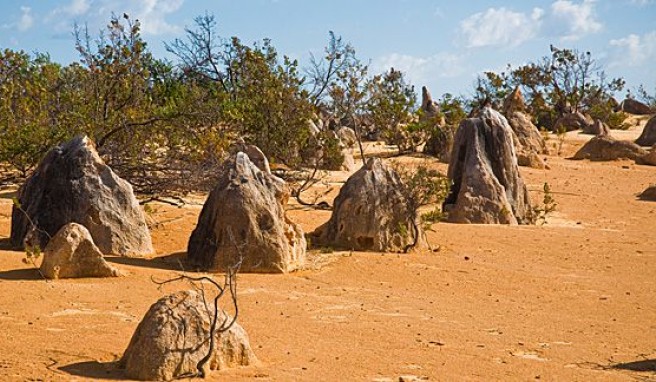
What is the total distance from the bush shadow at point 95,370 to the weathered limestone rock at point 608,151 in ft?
69.6

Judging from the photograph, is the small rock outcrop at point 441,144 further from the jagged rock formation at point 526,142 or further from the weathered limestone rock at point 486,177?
the weathered limestone rock at point 486,177

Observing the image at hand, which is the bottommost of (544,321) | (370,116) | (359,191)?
(544,321)

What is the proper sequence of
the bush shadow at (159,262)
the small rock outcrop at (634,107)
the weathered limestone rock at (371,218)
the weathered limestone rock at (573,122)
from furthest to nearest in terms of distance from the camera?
the small rock outcrop at (634,107)
the weathered limestone rock at (573,122)
the weathered limestone rock at (371,218)
the bush shadow at (159,262)

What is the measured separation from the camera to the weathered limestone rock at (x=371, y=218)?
1192 centimetres

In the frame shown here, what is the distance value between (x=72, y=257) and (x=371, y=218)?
4029 mm

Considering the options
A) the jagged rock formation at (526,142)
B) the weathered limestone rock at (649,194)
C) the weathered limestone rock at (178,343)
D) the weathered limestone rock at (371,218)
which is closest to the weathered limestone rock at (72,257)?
the weathered limestone rock at (178,343)

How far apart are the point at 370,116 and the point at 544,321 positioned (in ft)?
52.1

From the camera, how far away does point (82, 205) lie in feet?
35.4

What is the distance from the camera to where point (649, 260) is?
12.4 meters

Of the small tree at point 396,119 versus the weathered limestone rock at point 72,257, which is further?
the small tree at point 396,119

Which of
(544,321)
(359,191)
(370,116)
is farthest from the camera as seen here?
(370,116)

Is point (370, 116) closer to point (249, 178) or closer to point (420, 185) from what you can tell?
point (420, 185)

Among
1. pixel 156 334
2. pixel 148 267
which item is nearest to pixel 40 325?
pixel 156 334

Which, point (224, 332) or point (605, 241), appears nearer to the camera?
point (224, 332)
